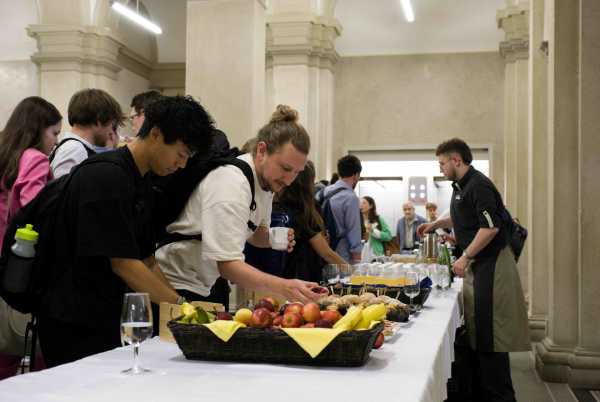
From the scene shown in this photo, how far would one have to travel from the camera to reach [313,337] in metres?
2.22

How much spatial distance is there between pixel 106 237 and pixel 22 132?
1626 mm

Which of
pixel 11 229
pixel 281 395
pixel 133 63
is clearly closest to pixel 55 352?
pixel 11 229

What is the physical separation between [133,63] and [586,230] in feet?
41.5

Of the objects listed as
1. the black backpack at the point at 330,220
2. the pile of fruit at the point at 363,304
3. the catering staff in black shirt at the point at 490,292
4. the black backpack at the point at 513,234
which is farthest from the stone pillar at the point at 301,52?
the pile of fruit at the point at 363,304

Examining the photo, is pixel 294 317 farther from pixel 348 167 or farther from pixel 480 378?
pixel 348 167

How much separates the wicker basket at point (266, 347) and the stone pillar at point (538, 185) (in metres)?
6.02

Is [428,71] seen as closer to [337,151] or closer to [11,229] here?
[337,151]

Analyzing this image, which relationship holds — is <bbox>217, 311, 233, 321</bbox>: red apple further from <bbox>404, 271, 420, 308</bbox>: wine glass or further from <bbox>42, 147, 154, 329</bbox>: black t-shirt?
<bbox>404, 271, 420, 308</bbox>: wine glass

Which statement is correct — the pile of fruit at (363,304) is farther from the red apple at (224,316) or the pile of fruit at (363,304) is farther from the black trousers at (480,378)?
the black trousers at (480,378)

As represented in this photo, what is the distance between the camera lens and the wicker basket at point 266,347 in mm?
2211

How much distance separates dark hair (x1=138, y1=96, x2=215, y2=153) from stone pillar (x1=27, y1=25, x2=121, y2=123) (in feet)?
34.0

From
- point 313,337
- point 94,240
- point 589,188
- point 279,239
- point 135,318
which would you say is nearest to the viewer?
point 135,318

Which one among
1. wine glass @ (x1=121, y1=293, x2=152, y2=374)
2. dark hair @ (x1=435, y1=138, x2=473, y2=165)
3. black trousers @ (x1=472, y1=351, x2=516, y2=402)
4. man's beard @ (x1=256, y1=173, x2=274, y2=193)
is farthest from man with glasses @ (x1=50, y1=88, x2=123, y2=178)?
black trousers @ (x1=472, y1=351, x2=516, y2=402)

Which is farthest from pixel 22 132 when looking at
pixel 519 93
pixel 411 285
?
pixel 519 93
